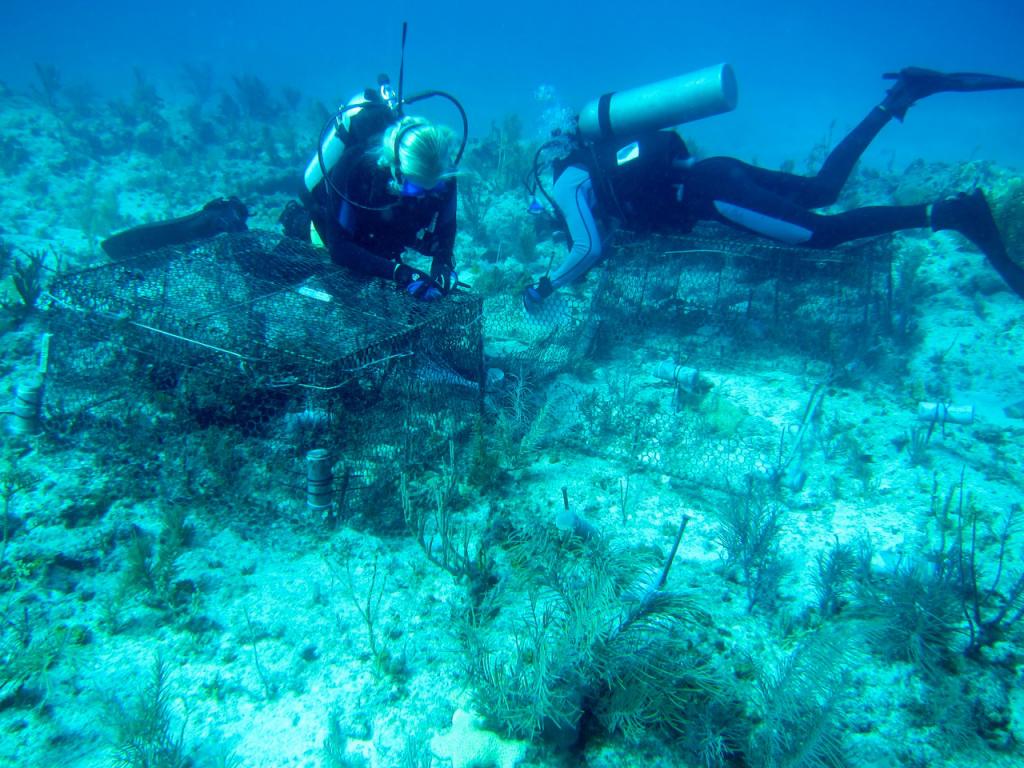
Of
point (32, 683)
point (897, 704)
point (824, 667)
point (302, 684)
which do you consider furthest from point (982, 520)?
point (32, 683)

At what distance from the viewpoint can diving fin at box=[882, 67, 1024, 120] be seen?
6262 millimetres

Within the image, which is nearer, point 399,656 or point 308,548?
point 399,656

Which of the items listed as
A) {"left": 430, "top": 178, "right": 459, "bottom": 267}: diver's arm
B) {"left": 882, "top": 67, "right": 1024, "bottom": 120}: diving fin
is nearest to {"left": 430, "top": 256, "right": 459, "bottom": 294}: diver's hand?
{"left": 430, "top": 178, "right": 459, "bottom": 267}: diver's arm

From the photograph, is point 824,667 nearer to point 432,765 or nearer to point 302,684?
point 432,765

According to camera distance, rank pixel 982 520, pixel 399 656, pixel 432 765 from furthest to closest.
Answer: pixel 982 520
pixel 399 656
pixel 432 765

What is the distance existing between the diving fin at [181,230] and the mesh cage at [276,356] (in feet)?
6.07

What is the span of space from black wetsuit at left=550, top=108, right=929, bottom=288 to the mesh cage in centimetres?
223

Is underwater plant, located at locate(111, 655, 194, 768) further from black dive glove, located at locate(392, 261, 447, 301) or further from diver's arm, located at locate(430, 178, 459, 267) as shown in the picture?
diver's arm, located at locate(430, 178, 459, 267)

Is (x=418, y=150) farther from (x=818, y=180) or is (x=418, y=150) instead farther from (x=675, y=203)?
(x=818, y=180)

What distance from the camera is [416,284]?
4.16 m

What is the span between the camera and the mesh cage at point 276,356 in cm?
341

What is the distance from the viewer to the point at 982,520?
3.51m

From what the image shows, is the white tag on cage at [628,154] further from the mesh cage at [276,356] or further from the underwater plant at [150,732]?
the underwater plant at [150,732]

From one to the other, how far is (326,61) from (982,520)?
56409 mm
